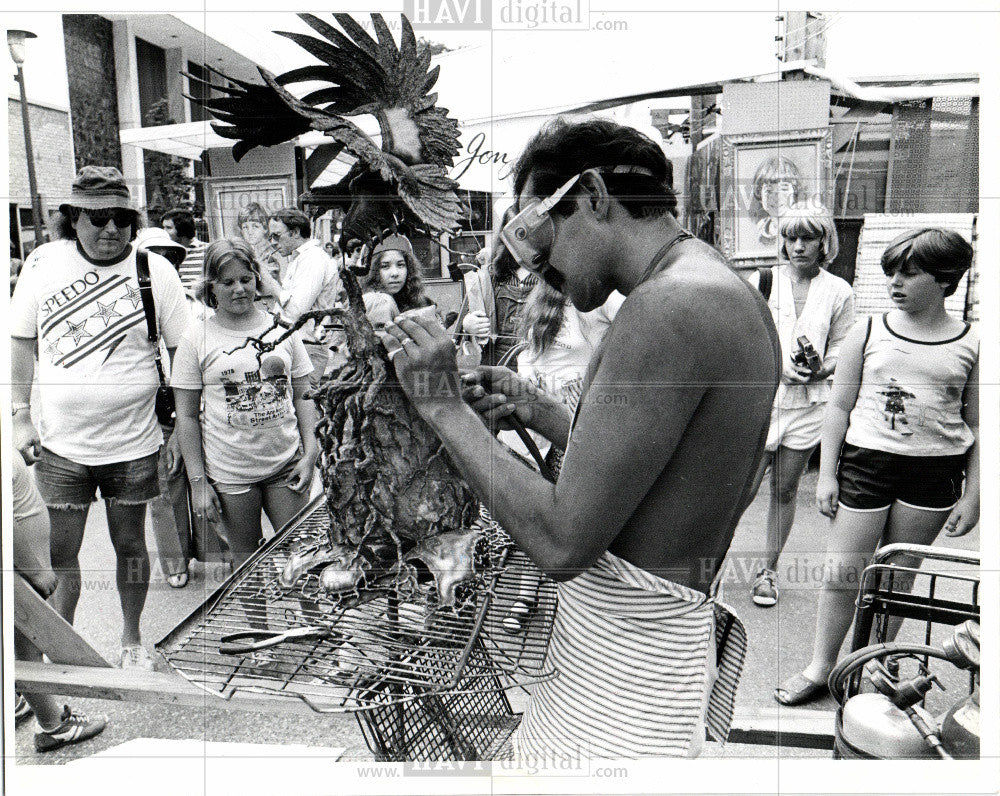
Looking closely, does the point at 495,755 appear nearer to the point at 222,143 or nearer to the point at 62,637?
the point at 62,637

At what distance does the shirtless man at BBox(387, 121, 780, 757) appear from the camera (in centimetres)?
102

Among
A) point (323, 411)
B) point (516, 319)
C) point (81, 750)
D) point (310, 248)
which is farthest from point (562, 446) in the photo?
point (81, 750)

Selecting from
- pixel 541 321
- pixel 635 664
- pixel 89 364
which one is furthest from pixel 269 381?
pixel 635 664

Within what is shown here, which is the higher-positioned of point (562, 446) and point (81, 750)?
point (562, 446)

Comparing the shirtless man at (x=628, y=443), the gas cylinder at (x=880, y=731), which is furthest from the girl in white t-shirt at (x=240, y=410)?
the gas cylinder at (x=880, y=731)

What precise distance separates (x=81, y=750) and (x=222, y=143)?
1.91 meters

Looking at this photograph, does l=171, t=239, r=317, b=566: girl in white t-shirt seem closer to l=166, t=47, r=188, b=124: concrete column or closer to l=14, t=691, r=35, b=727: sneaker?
l=166, t=47, r=188, b=124: concrete column

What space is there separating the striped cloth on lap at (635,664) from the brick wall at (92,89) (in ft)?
6.68

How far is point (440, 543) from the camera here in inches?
54.9

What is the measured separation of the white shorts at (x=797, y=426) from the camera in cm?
Result: 273

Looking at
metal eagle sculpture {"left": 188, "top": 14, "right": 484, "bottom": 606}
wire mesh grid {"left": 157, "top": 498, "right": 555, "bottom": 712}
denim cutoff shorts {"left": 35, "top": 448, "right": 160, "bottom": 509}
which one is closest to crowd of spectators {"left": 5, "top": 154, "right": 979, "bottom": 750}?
denim cutoff shorts {"left": 35, "top": 448, "right": 160, "bottom": 509}

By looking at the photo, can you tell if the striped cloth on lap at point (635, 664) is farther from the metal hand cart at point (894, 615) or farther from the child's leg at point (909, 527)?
the child's leg at point (909, 527)

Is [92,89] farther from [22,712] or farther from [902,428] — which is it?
[902,428]

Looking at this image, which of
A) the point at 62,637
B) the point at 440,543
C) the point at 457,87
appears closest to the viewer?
the point at 440,543
